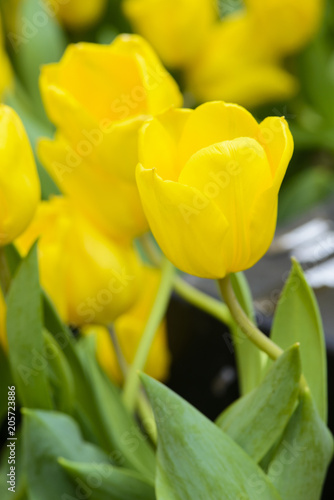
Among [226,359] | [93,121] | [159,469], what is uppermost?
[93,121]

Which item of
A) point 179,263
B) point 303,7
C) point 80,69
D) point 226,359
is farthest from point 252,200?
point 303,7

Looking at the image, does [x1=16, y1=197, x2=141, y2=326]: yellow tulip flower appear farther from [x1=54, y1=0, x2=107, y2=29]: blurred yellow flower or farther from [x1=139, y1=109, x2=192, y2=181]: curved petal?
[x1=54, y1=0, x2=107, y2=29]: blurred yellow flower

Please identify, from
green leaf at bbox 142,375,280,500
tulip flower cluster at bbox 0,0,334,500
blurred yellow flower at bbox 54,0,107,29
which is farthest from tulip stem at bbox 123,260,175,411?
blurred yellow flower at bbox 54,0,107,29

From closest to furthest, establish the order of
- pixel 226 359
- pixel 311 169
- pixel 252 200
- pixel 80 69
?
pixel 252 200
pixel 80 69
pixel 226 359
pixel 311 169

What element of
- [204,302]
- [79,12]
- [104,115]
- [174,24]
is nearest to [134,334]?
[204,302]

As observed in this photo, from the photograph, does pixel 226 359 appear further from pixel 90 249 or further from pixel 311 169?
pixel 311 169

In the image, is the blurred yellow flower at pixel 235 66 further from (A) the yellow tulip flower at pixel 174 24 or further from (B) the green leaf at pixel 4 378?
(B) the green leaf at pixel 4 378
